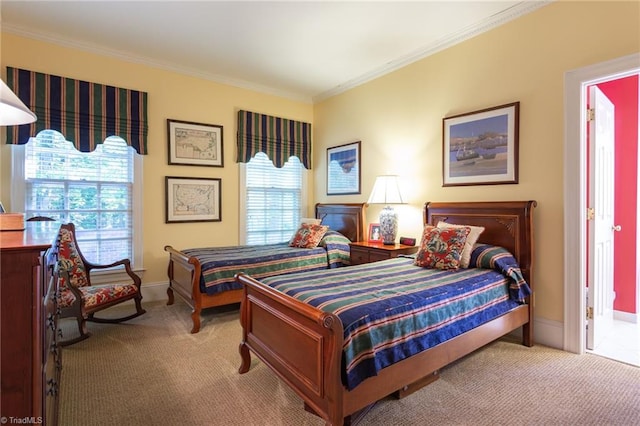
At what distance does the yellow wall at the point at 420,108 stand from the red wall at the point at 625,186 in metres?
1.15

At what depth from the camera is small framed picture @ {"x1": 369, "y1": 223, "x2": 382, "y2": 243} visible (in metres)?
4.11

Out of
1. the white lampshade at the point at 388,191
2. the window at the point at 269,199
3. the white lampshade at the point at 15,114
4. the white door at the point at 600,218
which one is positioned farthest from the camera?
the window at the point at 269,199

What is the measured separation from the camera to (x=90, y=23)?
3178 millimetres

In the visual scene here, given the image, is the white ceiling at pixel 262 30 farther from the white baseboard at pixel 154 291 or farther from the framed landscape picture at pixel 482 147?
the white baseboard at pixel 154 291

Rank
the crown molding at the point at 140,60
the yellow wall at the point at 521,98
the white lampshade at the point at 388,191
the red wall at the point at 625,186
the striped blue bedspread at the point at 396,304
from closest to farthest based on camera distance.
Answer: the striped blue bedspread at the point at 396,304
the yellow wall at the point at 521,98
the red wall at the point at 625,186
the crown molding at the point at 140,60
the white lampshade at the point at 388,191

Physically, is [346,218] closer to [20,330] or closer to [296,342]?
[296,342]

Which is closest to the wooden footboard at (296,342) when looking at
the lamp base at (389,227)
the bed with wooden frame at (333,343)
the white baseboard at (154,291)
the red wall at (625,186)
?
the bed with wooden frame at (333,343)

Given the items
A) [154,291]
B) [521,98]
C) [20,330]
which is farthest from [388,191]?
[20,330]

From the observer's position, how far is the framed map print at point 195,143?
416 centimetres

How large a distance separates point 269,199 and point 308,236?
122 cm

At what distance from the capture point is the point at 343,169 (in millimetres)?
4805

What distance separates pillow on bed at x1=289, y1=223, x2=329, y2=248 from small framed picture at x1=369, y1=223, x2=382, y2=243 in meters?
0.58

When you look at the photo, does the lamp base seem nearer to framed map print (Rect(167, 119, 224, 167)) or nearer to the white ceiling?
the white ceiling

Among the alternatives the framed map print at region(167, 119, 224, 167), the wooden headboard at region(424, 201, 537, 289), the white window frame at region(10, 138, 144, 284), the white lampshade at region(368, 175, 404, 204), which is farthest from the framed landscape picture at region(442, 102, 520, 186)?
the white window frame at region(10, 138, 144, 284)
